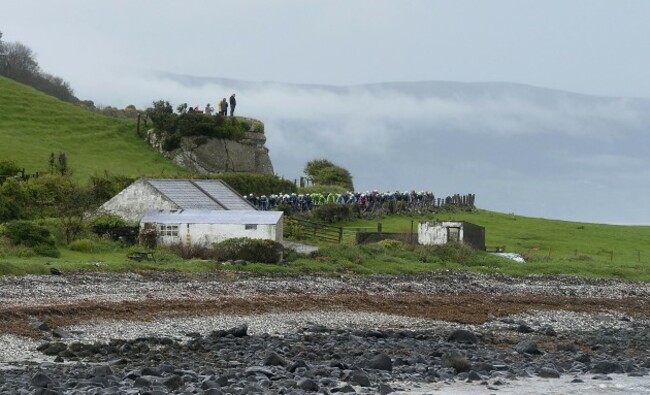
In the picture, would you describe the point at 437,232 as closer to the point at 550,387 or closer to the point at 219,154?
the point at 219,154

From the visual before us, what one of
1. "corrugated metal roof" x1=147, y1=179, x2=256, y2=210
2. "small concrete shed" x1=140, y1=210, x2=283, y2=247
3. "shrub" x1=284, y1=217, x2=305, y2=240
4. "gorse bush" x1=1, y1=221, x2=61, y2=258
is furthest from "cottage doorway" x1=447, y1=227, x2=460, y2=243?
"gorse bush" x1=1, y1=221, x2=61, y2=258

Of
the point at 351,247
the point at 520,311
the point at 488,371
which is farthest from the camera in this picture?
the point at 351,247

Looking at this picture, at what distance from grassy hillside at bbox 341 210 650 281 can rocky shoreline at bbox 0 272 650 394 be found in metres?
12.6

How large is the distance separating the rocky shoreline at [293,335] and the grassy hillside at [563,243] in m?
12.6

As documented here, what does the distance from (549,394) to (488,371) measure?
2.40m

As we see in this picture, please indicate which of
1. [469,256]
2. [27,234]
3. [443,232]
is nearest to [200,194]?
[443,232]

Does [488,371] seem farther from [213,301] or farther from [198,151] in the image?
[198,151]

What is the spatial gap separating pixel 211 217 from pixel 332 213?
2106 cm

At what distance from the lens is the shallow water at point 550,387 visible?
23391 millimetres

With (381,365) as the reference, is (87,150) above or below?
above

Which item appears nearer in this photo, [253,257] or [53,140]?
[253,257]

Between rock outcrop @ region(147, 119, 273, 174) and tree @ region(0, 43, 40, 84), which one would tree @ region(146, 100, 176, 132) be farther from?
tree @ region(0, 43, 40, 84)

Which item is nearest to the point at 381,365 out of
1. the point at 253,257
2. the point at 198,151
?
the point at 253,257

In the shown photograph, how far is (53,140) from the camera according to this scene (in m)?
95.2
